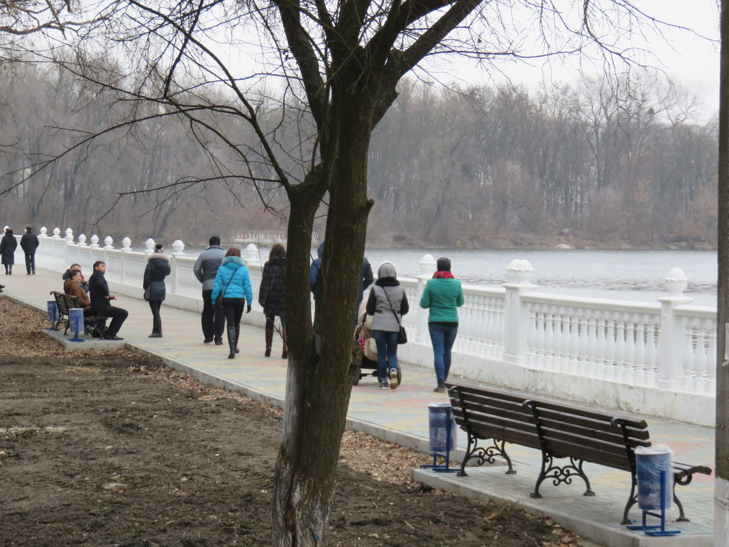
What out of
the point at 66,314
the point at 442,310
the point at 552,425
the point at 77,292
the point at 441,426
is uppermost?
the point at 442,310

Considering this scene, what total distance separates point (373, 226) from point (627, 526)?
187 ft

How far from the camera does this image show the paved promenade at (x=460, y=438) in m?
5.70

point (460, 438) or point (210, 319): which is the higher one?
point (210, 319)

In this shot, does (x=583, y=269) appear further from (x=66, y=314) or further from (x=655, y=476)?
(x=655, y=476)

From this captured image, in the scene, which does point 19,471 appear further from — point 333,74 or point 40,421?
point 333,74

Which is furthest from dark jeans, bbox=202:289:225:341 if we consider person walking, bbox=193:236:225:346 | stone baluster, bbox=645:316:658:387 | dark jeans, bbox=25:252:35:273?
dark jeans, bbox=25:252:35:273

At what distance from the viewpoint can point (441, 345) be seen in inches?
451

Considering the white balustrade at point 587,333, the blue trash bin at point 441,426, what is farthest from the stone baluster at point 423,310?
the blue trash bin at point 441,426

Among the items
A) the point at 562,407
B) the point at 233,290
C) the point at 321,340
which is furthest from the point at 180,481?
the point at 233,290

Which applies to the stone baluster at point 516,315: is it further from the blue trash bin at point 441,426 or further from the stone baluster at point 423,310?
the blue trash bin at point 441,426

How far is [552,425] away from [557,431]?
2.1 inches

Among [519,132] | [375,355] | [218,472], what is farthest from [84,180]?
[218,472]

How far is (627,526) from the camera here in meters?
5.44

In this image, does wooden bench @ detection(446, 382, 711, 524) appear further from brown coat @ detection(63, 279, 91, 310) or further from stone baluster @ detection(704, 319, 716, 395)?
brown coat @ detection(63, 279, 91, 310)
